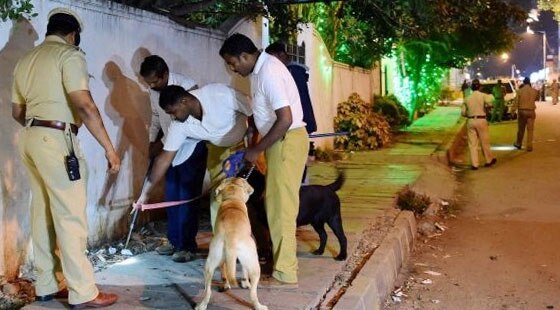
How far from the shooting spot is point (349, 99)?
14.7 meters

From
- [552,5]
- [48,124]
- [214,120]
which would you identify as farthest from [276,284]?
[552,5]

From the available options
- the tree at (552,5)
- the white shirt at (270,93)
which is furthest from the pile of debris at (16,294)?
the tree at (552,5)

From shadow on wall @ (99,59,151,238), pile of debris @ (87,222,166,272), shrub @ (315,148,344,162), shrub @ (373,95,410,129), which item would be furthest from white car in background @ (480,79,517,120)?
pile of debris @ (87,222,166,272)

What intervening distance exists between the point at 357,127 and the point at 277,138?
9797mm

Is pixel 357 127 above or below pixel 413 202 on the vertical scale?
above

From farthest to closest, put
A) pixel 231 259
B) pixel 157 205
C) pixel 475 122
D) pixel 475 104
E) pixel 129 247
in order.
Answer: pixel 475 122, pixel 475 104, pixel 129 247, pixel 157 205, pixel 231 259

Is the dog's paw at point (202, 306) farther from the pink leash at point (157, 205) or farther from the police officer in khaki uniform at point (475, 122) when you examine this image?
the police officer in khaki uniform at point (475, 122)

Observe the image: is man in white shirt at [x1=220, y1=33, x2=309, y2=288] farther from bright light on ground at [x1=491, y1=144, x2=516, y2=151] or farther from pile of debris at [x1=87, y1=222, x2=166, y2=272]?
bright light on ground at [x1=491, y1=144, x2=516, y2=151]

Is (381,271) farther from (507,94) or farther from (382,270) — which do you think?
(507,94)

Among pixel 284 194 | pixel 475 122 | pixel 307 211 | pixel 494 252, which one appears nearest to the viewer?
pixel 284 194

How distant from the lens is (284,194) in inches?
168

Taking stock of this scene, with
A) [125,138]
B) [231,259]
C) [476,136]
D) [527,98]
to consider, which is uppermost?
[125,138]

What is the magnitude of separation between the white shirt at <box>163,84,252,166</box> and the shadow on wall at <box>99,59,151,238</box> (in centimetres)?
106

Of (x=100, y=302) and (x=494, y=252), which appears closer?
(x=100, y=302)
